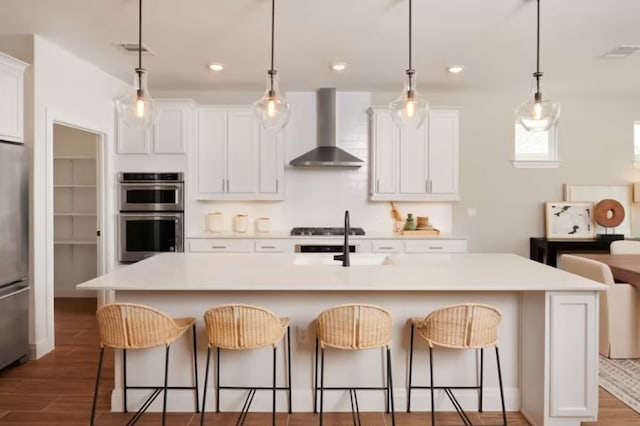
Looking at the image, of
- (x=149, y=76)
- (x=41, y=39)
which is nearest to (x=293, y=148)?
(x=149, y=76)

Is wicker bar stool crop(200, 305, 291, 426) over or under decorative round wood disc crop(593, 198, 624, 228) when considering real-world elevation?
under

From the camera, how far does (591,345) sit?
2.50 m

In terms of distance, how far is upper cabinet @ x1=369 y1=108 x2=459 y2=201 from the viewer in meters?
5.33

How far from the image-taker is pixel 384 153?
5.35m

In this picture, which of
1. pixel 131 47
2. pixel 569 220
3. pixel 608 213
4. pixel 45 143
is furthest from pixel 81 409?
pixel 608 213

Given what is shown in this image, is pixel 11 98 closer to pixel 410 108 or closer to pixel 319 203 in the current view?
pixel 410 108

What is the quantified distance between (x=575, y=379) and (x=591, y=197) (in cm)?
397

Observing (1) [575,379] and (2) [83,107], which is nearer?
(1) [575,379]

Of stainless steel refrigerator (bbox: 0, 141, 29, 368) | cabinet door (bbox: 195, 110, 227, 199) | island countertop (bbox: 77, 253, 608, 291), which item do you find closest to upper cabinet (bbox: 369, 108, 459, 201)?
cabinet door (bbox: 195, 110, 227, 199)

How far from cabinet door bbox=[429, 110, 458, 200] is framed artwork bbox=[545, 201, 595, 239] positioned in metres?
1.37

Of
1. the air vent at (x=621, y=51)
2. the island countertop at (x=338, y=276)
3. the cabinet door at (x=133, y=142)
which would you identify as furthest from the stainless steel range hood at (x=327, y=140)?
the air vent at (x=621, y=51)

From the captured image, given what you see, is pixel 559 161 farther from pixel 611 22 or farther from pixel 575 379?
pixel 575 379

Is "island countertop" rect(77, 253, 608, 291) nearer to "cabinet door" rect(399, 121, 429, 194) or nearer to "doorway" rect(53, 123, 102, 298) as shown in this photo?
"cabinet door" rect(399, 121, 429, 194)

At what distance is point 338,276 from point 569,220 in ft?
13.9
